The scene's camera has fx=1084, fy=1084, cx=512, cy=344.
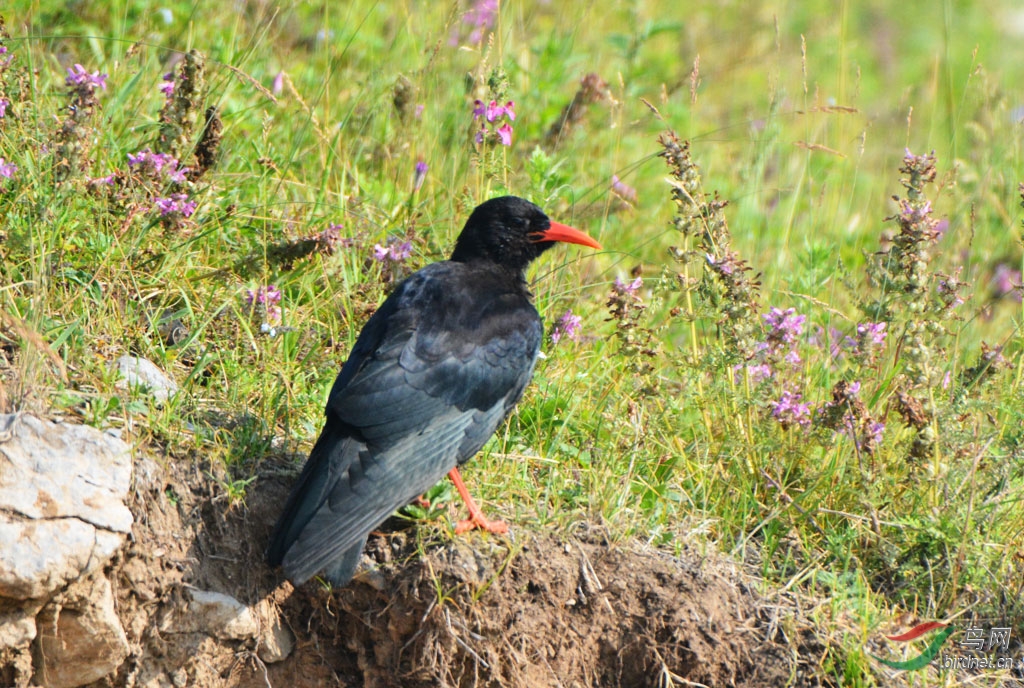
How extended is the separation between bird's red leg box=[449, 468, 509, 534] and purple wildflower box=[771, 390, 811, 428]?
43.2 inches

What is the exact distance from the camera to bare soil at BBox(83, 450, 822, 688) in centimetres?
333

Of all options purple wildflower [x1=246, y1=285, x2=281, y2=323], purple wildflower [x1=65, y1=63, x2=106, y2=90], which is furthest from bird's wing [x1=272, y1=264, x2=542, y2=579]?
purple wildflower [x1=65, y1=63, x2=106, y2=90]

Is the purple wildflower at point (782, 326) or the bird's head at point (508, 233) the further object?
the bird's head at point (508, 233)

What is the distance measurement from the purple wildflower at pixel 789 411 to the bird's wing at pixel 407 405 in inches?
35.7

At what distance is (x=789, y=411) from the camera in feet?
12.9

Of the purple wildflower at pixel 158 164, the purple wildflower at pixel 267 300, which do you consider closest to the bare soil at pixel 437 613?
the purple wildflower at pixel 267 300

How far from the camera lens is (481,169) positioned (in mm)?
4531

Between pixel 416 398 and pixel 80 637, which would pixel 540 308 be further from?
pixel 80 637

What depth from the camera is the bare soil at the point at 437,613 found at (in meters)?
3.33

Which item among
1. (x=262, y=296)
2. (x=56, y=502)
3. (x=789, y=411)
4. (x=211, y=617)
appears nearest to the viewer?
(x=56, y=502)

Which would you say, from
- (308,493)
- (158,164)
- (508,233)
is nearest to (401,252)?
(508,233)

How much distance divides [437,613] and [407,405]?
2.15 ft

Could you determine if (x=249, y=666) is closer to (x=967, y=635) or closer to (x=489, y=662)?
(x=489, y=662)

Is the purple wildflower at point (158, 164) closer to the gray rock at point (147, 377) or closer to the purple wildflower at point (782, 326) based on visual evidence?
the gray rock at point (147, 377)
